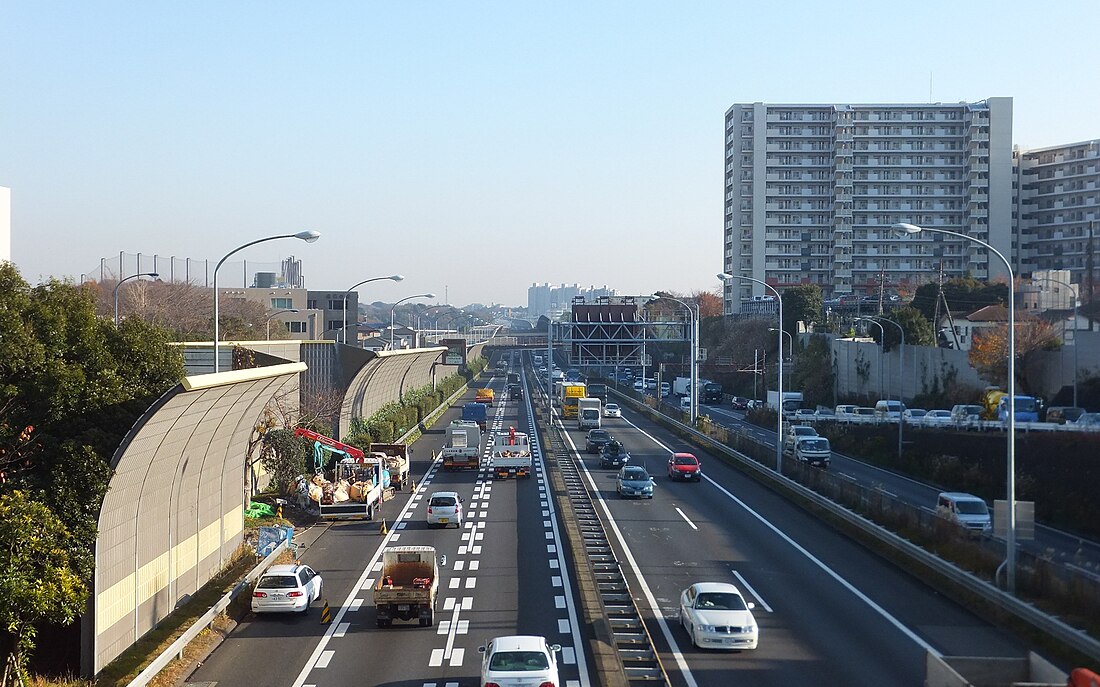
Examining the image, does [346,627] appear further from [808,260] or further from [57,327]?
[808,260]

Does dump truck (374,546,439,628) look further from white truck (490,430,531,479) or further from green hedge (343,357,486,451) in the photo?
green hedge (343,357,486,451)

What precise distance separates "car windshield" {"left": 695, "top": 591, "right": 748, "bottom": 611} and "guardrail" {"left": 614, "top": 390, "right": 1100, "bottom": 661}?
19.4 feet

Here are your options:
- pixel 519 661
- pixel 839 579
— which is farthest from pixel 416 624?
pixel 839 579

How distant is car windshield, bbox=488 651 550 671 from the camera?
17.0 metres

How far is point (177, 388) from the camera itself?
18062 millimetres

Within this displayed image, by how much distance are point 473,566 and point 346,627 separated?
7.09 m

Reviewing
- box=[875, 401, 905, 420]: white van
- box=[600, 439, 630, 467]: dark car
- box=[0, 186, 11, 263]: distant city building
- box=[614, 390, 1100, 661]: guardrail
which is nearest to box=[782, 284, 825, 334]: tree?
box=[875, 401, 905, 420]: white van

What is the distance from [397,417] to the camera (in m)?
67.1

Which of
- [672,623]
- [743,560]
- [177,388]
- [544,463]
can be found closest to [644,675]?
[672,623]

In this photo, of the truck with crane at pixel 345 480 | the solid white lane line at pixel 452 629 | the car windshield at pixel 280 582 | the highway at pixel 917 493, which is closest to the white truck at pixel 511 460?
the truck with crane at pixel 345 480

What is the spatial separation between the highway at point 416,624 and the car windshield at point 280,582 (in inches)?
31.5

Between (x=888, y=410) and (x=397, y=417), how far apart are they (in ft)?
104

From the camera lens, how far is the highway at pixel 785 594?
1927 centimetres

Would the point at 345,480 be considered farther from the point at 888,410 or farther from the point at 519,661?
the point at 888,410
